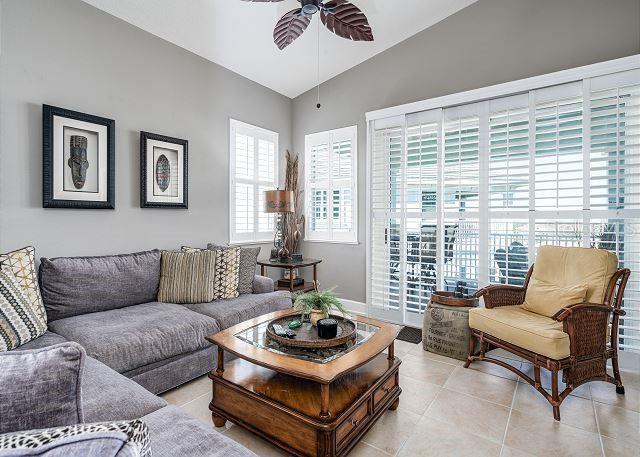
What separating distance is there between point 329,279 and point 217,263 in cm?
181

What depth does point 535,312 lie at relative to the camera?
8.66ft

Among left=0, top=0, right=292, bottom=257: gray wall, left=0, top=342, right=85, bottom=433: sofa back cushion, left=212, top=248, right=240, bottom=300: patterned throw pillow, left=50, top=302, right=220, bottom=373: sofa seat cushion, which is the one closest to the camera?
left=0, top=342, right=85, bottom=433: sofa back cushion

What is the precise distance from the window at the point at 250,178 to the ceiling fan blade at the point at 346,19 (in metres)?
1.97

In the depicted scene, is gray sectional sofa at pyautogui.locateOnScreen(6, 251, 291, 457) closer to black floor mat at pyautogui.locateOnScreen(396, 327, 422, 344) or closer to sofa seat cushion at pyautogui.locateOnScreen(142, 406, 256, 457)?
sofa seat cushion at pyautogui.locateOnScreen(142, 406, 256, 457)

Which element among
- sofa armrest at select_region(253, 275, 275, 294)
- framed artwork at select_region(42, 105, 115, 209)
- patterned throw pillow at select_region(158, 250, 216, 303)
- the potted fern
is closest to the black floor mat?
sofa armrest at select_region(253, 275, 275, 294)

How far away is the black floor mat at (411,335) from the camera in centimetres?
338

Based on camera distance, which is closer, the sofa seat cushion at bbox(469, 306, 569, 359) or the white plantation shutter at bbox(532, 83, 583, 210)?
the sofa seat cushion at bbox(469, 306, 569, 359)

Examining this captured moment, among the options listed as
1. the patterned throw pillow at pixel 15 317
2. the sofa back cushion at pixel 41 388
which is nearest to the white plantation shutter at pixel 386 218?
the patterned throw pillow at pixel 15 317

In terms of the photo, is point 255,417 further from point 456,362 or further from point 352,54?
point 352,54

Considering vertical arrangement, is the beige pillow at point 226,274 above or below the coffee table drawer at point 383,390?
above

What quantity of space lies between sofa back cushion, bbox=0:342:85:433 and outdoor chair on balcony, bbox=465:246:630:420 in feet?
8.14

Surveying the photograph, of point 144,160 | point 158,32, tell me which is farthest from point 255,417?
point 158,32

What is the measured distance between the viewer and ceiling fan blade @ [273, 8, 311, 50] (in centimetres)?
228

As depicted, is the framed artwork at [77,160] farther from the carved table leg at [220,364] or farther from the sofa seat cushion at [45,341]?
the carved table leg at [220,364]
